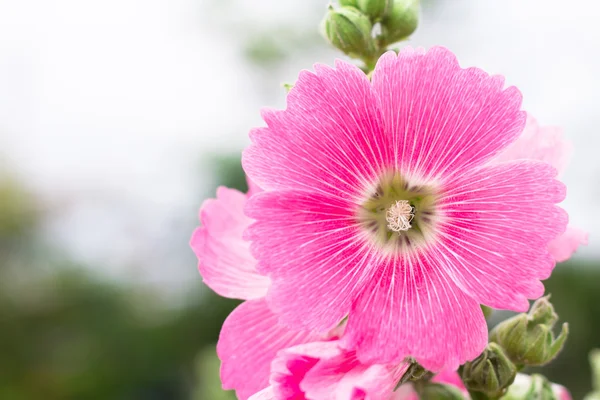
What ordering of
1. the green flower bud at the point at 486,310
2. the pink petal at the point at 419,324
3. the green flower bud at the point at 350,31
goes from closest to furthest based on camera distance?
the pink petal at the point at 419,324 → the green flower bud at the point at 486,310 → the green flower bud at the point at 350,31

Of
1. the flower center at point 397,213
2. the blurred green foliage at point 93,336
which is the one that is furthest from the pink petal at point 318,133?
the blurred green foliage at point 93,336

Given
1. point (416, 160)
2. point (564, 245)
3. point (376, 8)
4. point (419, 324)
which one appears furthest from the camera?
point (376, 8)

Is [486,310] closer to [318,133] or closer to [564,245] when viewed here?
[564,245]

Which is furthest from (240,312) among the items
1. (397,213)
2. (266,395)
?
(397,213)

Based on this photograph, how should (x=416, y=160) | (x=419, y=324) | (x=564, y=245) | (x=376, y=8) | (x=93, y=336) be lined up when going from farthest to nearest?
(x=93, y=336) < (x=376, y=8) < (x=564, y=245) < (x=416, y=160) < (x=419, y=324)

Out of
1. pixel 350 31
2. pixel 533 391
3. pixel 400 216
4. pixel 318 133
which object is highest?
pixel 350 31

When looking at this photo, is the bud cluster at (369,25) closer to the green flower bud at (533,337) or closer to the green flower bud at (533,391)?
the green flower bud at (533,337)

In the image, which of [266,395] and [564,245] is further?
[564,245]

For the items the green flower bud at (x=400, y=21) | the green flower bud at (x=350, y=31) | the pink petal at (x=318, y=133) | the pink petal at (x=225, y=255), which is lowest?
the pink petal at (x=225, y=255)
